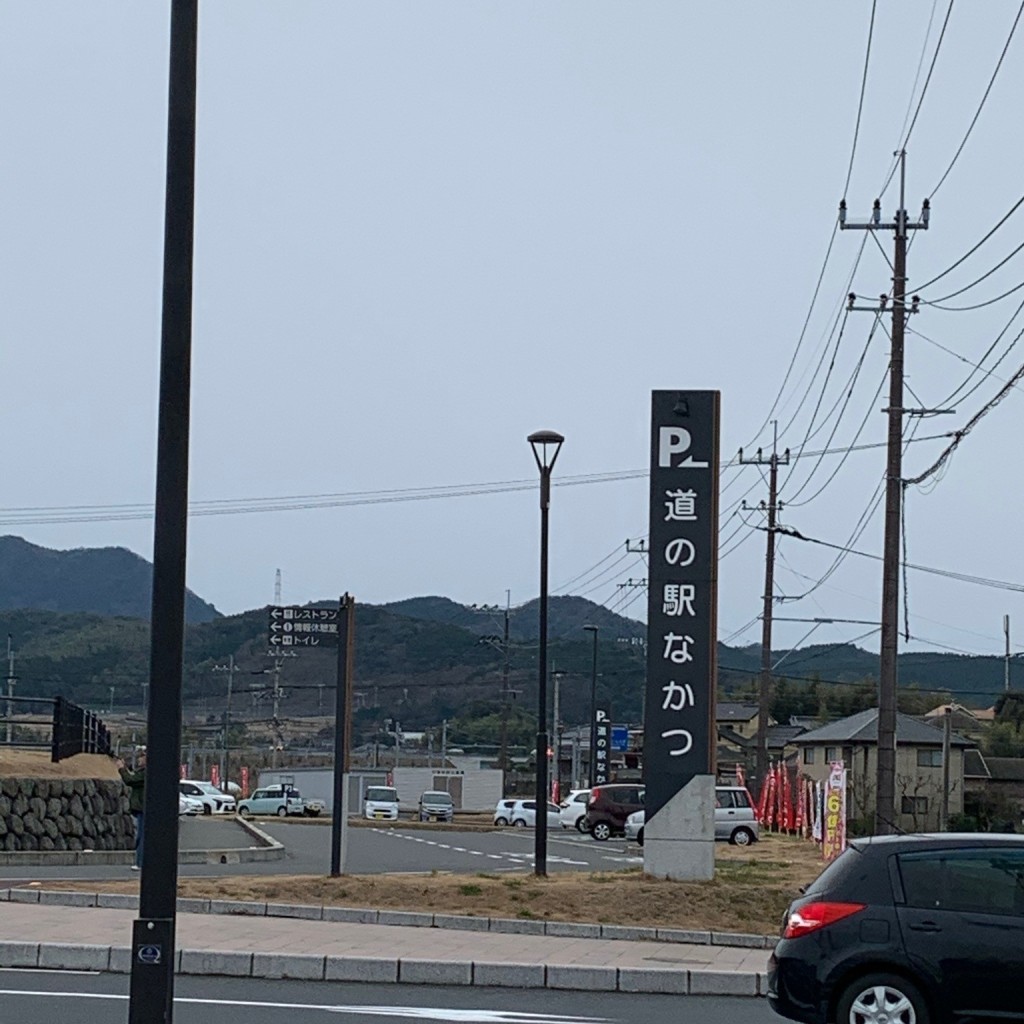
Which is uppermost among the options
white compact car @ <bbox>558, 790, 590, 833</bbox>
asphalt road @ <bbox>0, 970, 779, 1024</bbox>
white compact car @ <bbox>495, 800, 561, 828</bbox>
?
asphalt road @ <bbox>0, 970, 779, 1024</bbox>

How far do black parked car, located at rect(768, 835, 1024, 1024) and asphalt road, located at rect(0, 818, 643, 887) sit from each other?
11.6 m

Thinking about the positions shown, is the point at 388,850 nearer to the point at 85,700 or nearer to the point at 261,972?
the point at 261,972

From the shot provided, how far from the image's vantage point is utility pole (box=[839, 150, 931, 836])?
25969 mm

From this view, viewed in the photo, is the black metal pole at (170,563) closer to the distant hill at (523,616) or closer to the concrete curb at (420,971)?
the concrete curb at (420,971)

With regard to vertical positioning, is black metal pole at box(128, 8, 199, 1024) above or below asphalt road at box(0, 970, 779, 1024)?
above

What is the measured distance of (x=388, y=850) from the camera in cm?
3331

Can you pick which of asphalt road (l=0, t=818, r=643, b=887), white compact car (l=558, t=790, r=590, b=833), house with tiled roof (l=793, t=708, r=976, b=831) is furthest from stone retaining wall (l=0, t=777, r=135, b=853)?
house with tiled roof (l=793, t=708, r=976, b=831)

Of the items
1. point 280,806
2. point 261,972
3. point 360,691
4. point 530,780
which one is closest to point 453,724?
point 360,691

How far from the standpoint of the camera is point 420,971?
41.4ft

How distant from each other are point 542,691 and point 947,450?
35.3 feet

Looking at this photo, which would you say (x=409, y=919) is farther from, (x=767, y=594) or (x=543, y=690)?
(x=767, y=594)

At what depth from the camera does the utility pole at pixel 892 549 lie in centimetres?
2597

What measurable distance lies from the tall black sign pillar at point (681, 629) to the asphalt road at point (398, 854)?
619 centimetres

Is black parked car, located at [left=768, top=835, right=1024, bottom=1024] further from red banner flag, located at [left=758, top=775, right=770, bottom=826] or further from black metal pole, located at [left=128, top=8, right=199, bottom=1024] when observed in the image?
red banner flag, located at [left=758, top=775, right=770, bottom=826]
